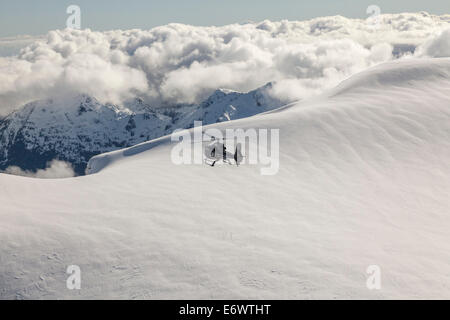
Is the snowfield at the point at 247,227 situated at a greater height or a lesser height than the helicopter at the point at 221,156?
lesser

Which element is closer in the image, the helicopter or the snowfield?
the snowfield

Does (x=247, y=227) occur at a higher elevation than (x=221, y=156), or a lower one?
lower

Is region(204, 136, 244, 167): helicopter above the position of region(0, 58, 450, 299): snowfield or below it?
above

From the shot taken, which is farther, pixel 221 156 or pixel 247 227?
pixel 221 156

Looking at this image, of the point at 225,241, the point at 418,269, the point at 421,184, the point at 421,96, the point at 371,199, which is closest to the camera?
the point at 418,269

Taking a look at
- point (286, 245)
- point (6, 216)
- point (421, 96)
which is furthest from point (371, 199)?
point (421, 96)

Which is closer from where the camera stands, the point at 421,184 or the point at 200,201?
the point at 200,201

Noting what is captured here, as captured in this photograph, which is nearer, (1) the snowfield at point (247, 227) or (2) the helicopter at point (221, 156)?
(1) the snowfield at point (247, 227)

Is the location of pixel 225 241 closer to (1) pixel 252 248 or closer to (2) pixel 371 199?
(1) pixel 252 248
